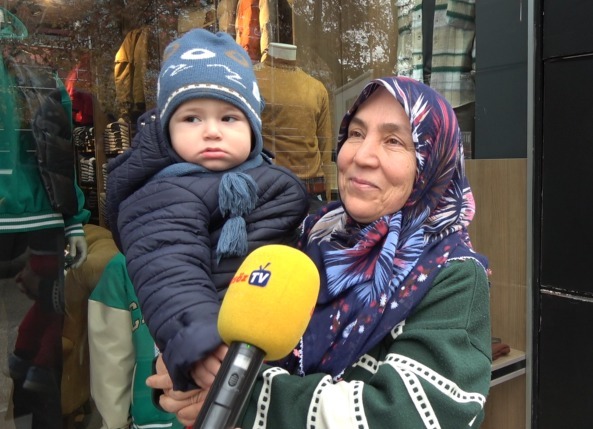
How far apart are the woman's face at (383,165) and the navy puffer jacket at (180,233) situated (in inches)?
8.5

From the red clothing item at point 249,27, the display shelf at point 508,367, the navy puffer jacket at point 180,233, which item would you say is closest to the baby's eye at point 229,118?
the navy puffer jacket at point 180,233

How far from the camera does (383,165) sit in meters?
1.33

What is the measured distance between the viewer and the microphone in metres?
0.77

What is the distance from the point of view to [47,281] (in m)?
2.40

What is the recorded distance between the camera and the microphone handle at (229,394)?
754 millimetres

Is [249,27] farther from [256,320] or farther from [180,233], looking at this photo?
[256,320]

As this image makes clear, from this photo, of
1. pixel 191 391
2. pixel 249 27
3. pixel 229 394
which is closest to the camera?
pixel 229 394

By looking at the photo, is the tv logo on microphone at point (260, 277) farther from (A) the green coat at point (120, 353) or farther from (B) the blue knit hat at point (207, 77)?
(A) the green coat at point (120, 353)

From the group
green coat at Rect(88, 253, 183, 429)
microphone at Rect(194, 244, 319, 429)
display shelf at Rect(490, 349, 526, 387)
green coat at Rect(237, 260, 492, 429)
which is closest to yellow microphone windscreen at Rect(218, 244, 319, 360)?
microphone at Rect(194, 244, 319, 429)

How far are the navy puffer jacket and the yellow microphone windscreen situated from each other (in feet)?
0.55

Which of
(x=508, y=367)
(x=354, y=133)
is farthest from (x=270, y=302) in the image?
(x=508, y=367)

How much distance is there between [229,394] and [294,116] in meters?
2.45

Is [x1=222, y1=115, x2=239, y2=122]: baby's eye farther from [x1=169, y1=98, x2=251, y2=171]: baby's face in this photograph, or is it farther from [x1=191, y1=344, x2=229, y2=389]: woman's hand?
[x1=191, y1=344, x2=229, y2=389]: woman's hand

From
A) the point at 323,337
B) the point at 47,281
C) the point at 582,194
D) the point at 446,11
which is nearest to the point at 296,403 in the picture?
the point at 323,337
